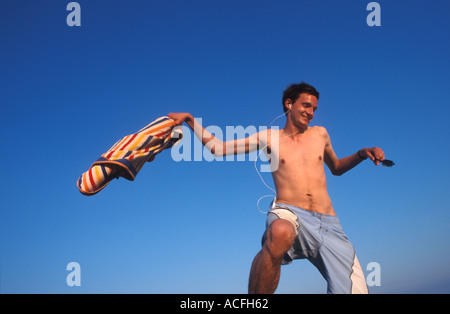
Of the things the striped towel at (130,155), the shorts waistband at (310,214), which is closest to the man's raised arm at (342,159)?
the shorts waistband at (310,214)

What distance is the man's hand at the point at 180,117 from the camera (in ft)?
14.2

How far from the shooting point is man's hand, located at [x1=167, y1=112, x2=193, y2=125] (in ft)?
14.2

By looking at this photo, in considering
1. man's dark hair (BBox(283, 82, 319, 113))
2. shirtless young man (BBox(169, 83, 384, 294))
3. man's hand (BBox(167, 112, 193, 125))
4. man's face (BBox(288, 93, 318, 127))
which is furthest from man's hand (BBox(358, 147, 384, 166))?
man's hand (BBox(167, 112, 193, 125))

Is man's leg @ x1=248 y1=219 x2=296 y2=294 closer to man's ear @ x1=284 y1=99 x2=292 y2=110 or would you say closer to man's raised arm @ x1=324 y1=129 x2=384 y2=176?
man's raised arm @ x1=324 y1=129 x2=384 y2=176

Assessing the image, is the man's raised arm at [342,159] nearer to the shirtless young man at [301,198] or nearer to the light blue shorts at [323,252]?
the shirtless young man at [301,198]

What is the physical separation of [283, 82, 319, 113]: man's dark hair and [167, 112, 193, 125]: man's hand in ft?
4.42

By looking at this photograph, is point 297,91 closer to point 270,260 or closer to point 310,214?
point 310,214

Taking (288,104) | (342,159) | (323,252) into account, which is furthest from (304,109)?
(323,252)

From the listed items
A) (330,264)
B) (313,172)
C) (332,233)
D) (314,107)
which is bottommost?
(330,264)

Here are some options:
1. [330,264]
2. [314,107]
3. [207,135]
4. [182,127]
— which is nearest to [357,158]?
[314,107]

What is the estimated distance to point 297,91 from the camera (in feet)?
15.3

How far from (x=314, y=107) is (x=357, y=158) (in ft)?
2.77
